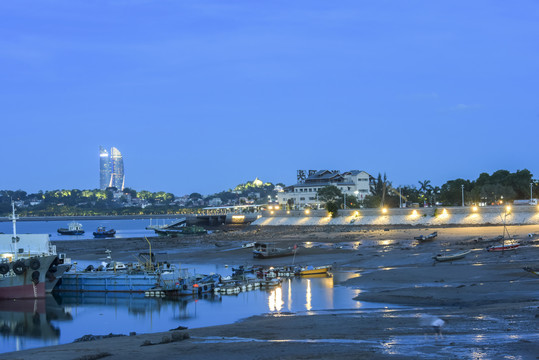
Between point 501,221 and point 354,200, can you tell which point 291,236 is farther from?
point 354,200

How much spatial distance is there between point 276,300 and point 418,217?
7477 centimetres

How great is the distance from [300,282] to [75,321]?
17.7 meters

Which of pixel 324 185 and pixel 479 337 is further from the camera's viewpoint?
pixel 324 185

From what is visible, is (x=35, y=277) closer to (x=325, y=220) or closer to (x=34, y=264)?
(x=34, y=264)

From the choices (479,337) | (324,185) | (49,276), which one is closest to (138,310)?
(49,276)

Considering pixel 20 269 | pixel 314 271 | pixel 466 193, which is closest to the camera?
pixel 20 269

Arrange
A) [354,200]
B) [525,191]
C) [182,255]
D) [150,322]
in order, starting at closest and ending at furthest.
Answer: [150,322], [182,255], [525,191], [354,200]

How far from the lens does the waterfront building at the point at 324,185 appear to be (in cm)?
17920

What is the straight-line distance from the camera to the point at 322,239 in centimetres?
9119

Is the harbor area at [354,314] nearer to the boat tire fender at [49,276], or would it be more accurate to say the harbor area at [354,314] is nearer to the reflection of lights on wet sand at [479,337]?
the reflection of lights on wet sand at [479,337]

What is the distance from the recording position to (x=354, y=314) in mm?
30891

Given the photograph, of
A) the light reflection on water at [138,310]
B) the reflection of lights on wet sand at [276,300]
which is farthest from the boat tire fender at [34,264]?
the reflection of lights on wet sand at [276,300]

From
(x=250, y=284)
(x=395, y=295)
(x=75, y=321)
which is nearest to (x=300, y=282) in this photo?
(x=250, y=284)

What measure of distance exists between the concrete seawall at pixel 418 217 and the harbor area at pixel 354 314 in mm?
29120
